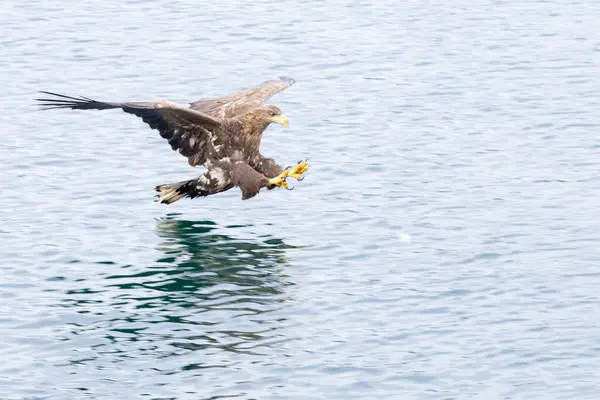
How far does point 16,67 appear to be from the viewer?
3003 cm

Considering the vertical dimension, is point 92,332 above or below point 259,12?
below

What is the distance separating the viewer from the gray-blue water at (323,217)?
15.7 meters

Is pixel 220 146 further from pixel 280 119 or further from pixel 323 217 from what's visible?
pixel 323 217

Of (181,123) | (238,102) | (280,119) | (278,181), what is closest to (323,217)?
(280,119)

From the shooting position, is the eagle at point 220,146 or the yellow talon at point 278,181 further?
the eagle at point 220,146

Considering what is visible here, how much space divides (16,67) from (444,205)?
12117 millimetres

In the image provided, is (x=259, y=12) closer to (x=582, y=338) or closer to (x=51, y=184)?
(x=51, y=184)

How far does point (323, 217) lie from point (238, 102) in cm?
213

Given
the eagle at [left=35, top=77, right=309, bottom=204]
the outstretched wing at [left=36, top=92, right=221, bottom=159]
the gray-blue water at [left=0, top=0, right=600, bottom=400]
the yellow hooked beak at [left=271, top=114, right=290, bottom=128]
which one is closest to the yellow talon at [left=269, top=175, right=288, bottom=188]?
the eagle at [left=35, top=77, right=309, bottom=204]

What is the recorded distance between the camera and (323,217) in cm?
2108

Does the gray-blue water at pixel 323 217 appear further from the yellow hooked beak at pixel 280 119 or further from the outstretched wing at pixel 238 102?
the yellow hooked beak at pixel 280 119

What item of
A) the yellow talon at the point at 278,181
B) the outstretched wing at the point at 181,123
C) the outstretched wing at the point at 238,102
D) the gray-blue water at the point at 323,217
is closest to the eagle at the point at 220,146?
the outstretched wing at the point at 181,123

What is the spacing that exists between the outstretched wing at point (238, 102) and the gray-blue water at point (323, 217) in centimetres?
153

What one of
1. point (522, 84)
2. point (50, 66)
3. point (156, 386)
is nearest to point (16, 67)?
point (50, 66)
